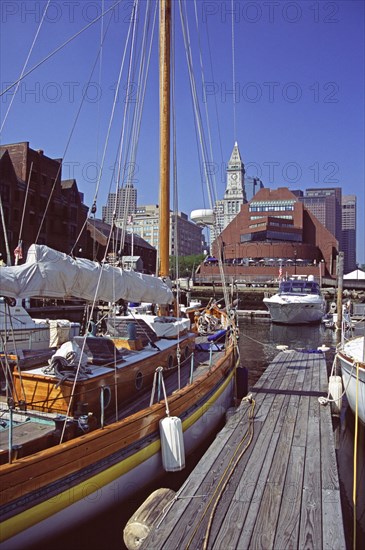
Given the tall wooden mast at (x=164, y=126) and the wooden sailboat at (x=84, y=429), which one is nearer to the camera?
the wooden sailboat at (x=84, y=429)

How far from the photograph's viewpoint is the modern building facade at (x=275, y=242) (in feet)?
282

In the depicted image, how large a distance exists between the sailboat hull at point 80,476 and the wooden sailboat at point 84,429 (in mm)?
12

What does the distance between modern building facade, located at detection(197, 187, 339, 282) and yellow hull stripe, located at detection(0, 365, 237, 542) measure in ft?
252

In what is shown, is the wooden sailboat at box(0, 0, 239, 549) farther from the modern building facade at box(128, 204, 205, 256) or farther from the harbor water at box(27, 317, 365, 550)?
the modern building facade at box(128, 204, 205, 256)

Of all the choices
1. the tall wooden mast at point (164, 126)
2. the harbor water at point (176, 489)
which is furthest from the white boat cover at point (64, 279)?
the tall wooden mast at point (164, 126)

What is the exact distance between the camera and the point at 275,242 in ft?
299

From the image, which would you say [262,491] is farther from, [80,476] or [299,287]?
[299,287]

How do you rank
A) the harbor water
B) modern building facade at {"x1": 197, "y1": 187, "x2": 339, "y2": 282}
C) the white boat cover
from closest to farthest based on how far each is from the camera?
the white boat cover
the harbor water
modern building facade at {"x1": 197, "y1": 187, "x2": 339, "y2": 282}

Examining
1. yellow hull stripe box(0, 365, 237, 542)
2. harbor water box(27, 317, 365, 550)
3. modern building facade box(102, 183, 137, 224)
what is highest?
modern building facade box(102, 183, 137, 224)

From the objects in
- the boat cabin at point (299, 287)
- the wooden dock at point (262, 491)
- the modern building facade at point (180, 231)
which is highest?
the modern building facade at point (180, 231)

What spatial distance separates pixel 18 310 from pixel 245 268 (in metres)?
70.0

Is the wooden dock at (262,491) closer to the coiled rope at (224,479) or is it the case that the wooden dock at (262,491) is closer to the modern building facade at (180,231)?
the coiled rope at (224,479)

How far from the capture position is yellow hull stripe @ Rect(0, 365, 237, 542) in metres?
4.84

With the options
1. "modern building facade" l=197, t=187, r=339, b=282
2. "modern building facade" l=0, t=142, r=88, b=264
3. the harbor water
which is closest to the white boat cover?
the harbor water
